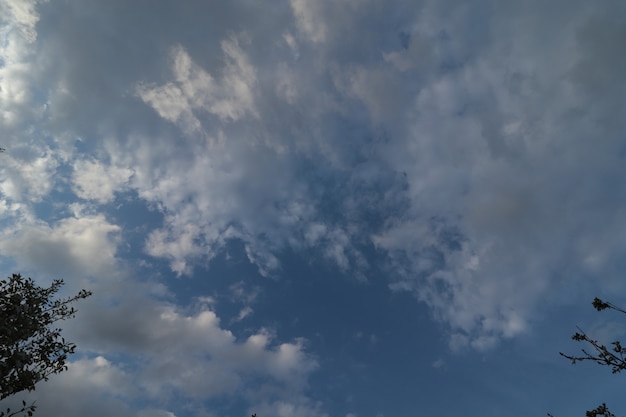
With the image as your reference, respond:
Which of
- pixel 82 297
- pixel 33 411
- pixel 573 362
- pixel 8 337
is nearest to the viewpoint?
pixel 573 362

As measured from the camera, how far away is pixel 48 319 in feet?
55.6

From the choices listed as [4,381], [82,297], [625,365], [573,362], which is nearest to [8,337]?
[4,381]

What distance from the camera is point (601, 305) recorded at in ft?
32.1

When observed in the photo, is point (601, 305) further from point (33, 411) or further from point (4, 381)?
point (4, 381)

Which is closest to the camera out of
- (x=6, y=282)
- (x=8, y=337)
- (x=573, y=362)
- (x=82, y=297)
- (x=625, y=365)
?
(x=625, y=365)

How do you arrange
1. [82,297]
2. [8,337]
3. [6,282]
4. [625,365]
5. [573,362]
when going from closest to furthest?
[625,365]
[573,362]
[8,337]
[6,282]
[82,297]

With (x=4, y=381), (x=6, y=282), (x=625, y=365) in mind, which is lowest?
(x=4, y=381)

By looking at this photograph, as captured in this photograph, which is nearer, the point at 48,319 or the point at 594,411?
the point at 594,411

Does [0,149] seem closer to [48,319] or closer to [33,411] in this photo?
[48,319]

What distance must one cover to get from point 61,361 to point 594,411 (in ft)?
72.8

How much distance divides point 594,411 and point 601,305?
363 centimetres

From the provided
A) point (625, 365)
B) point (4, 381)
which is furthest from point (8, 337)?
point (625, 365)

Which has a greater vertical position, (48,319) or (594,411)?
(48,319)

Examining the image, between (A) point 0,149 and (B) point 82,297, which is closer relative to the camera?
(A) point 0,149
